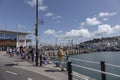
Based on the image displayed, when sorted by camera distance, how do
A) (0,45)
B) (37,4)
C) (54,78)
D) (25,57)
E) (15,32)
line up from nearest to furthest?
(54,78), (37,4), (25,57), (0,45), (15,32)

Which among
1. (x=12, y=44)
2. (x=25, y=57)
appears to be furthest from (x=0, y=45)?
(x=25, y=57)

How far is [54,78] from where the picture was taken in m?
14.1

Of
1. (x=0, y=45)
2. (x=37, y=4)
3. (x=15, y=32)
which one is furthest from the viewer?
(x=15, y=32)

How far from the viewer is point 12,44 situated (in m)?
63.2

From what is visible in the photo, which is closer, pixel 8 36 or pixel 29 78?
pixel 29 78

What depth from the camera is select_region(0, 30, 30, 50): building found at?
202ft

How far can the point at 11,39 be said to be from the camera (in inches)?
2496

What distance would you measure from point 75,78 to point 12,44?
2006 inches

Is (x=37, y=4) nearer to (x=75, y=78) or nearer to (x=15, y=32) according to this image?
(x=75, y=78)

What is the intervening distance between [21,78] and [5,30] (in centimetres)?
4950

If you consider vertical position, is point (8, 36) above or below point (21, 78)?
above

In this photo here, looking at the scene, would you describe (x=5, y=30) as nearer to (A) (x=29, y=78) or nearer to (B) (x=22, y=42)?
(B) (x=22, y=42)

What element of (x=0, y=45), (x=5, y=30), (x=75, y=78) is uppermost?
(x=5, y=30)

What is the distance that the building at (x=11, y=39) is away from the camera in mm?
61531
